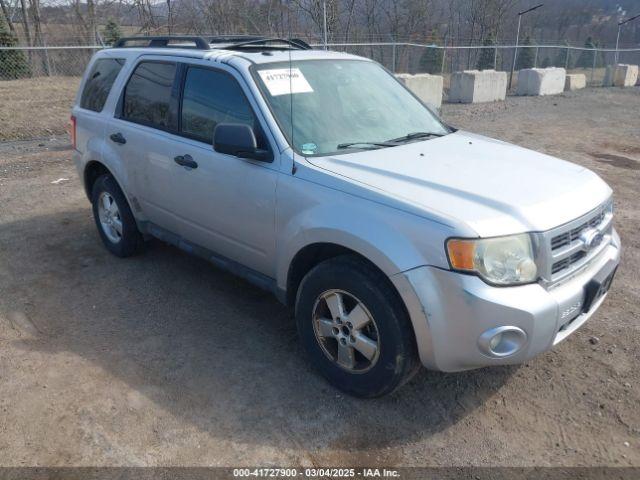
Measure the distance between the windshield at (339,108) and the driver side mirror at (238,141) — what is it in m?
0.22

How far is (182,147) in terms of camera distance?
4.03m

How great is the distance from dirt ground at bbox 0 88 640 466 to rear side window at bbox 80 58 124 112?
1.50m

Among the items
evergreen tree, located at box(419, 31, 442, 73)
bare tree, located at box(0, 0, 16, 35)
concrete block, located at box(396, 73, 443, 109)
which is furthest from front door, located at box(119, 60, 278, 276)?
bare tree, located at box(0, 0, 16, 35)

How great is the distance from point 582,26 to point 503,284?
56294mm

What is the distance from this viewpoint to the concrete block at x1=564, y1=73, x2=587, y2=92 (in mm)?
22953

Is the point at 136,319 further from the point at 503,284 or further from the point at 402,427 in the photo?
the point at 503,284

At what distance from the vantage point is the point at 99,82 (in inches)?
203

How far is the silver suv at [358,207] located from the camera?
2.67 metres

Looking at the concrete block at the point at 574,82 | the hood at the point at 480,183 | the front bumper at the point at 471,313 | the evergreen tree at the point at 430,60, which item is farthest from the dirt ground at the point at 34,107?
the concrete block at the point at 574,82

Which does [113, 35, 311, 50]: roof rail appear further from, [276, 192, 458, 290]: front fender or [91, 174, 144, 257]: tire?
[276, 192, 458, 290]: front fender

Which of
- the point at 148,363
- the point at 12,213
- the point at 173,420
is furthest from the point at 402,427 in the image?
the point at 12,213

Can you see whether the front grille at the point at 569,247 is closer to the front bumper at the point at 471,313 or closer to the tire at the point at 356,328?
the front bumper at the point at 471,313

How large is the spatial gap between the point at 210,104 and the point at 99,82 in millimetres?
1870

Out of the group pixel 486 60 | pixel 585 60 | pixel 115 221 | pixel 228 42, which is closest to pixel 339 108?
pixel 228 42
